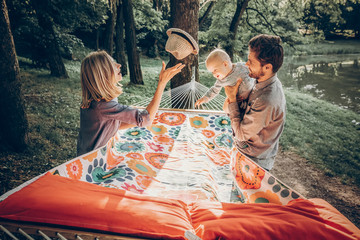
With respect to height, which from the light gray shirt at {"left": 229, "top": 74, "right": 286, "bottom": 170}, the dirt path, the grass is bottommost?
the dirt path

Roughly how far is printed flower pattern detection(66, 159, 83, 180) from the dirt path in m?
2.36

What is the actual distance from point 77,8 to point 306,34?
7.93m

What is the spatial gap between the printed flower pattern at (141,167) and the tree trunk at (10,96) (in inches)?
60.3

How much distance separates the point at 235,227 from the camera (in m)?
0.77

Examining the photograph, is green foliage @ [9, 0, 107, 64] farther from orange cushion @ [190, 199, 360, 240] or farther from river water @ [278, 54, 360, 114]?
river water @ [278, 54, 360, 114]

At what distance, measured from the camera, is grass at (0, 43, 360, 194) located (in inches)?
95.9

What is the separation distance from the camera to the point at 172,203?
3.15 feet

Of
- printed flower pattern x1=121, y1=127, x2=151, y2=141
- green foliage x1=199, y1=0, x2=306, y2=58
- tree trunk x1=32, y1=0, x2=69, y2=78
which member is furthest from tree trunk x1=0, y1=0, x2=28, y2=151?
green foliage x1=199, y1=0, x2=306, y2=58

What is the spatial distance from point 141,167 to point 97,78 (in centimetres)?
77

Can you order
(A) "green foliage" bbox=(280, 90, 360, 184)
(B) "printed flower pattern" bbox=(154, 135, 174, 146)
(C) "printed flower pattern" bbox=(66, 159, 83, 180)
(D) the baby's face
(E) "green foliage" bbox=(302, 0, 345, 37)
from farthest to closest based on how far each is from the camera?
(E) "green foliage" bbox=(302, 0, 345, 37) < (A) "green foliage" bbox=(280, 90, 360, 184) < (B) "printed flower pattern" bbox=(154, 135, 174, 146) < (D) the baby's face < (C) "printed flower pattern" bbox=(66, 159, 83, 180)

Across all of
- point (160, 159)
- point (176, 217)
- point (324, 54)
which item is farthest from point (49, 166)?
point (324, 54)

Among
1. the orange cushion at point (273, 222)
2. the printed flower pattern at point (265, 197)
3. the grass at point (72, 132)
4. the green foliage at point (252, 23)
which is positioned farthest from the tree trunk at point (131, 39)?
the orange cushion at point (273, 222)

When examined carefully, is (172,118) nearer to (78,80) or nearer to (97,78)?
(97,78)

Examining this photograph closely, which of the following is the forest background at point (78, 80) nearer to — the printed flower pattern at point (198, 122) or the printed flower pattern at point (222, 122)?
the printed flower pattern at point (198, 122)
